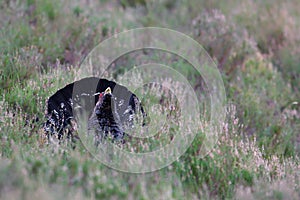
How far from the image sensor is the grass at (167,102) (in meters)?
4.24

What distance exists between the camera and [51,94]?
5.68 meters

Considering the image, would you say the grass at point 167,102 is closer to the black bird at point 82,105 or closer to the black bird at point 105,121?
the black bird at point 82,105

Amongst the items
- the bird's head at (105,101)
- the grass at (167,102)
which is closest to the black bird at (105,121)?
the bird's head at (105,101)

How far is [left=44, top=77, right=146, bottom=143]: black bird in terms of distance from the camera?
206 inches

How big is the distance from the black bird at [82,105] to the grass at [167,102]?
175 mm

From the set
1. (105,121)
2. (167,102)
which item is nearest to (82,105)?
(105,121)

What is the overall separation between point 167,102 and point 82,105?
1251 millimetres

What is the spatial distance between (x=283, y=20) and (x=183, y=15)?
1657 millimetres

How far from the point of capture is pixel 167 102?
20.6 ft

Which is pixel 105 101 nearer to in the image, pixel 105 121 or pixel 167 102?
pixel 105 121

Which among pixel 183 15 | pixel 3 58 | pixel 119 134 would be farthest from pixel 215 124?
pixel 183 15

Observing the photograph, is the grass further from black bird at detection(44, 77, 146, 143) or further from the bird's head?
the bird's head

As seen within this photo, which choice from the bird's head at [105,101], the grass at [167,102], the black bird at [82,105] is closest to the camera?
the grass at [167,102]

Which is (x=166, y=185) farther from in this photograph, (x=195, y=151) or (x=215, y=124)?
(x=215, y=124)
